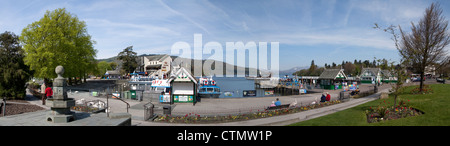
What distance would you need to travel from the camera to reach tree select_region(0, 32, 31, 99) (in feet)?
63.7

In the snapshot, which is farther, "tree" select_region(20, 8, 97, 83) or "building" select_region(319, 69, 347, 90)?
"building" select_region(319, 69, 347, 90)

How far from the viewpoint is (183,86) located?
23.7 metres

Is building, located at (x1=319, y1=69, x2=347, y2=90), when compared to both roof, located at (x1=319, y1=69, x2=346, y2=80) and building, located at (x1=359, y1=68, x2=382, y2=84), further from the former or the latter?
building, located at (x1=359, y1=68, x2=382, y2=84)

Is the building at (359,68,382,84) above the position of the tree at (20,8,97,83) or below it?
below

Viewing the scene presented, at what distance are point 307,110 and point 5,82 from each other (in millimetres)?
28707

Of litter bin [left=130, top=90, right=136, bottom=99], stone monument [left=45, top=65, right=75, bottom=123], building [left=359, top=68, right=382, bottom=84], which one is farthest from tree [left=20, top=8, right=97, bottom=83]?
building [left=359, top=68, right=382, bottom=84]

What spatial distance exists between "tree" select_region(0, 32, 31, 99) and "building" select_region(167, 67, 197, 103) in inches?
583

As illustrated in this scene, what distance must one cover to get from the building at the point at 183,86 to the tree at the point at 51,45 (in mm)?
17296

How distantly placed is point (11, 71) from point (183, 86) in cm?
1666

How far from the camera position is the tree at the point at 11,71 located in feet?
63.7

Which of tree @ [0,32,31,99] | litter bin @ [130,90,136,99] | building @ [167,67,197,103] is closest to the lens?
tree @ [0,32,31,99]
